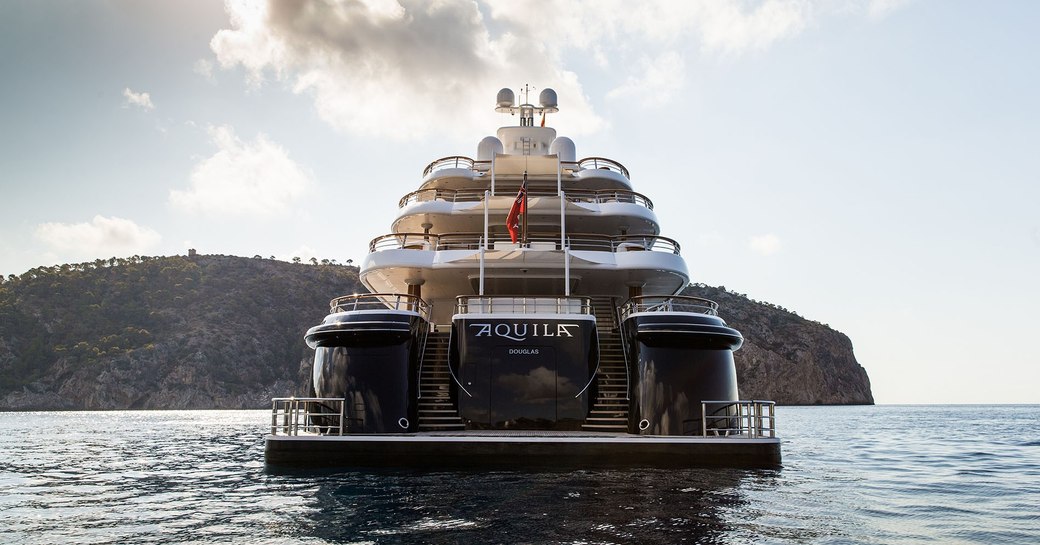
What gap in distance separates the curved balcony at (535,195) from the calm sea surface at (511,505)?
34.9 ft

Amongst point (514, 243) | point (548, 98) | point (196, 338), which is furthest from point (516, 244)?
point (196, 338)

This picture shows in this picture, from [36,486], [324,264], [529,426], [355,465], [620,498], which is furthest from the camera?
[324,264]

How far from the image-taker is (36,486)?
13.6m

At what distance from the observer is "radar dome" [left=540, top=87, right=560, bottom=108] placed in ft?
105

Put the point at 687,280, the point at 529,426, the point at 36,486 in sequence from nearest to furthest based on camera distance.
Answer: the point at 36,486, the point at 529,426, the point at 687,280

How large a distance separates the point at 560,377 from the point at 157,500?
901 centimetres

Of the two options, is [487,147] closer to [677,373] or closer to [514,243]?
[514,243]

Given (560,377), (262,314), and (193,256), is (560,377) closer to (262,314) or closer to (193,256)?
(262,314)

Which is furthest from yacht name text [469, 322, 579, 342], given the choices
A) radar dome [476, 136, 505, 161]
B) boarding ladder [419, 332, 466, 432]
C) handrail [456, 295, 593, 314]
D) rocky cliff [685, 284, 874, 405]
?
rocky cliff [685, 284, 874, 405]

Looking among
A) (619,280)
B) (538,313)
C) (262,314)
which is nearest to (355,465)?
(538,313)

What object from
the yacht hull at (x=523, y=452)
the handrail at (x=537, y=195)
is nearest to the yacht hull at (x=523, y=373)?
the yacht hull at (x=523, y=452)

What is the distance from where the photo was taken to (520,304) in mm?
18891

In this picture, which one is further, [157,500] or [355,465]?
[355,465]

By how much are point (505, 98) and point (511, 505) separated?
79.3 feet
